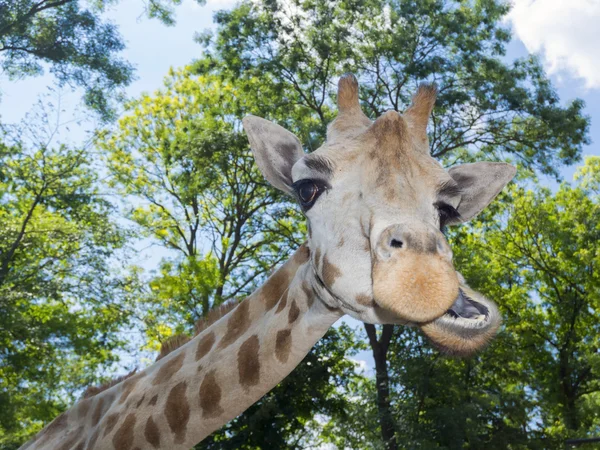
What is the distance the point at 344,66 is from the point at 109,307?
11.2 meters

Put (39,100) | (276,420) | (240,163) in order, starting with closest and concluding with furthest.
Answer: (276,420)
(39,100)
(240,163)

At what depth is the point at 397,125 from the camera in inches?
105

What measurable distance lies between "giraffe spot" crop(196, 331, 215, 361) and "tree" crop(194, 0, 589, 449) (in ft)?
45.6

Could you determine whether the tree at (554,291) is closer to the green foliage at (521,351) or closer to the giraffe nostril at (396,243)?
the green foliage at (521,351)

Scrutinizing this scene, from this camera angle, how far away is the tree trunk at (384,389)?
15805 mm

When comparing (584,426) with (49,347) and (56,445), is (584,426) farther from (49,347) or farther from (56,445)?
(56,445)

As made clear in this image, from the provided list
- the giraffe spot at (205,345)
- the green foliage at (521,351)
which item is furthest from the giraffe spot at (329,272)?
the green foliage at (521,351)

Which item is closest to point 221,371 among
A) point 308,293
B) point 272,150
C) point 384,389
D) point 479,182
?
point 308,293

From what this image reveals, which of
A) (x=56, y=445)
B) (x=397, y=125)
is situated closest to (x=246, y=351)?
(x=397, y=125)

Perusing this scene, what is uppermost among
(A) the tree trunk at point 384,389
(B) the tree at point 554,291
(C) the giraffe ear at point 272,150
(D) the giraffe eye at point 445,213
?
(B) the tree at point 554,291

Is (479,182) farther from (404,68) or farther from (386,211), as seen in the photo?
(404,68)

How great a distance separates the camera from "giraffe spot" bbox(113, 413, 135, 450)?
318 cm

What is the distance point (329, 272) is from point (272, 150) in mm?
861

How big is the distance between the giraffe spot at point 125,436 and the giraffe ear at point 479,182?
2112mm
